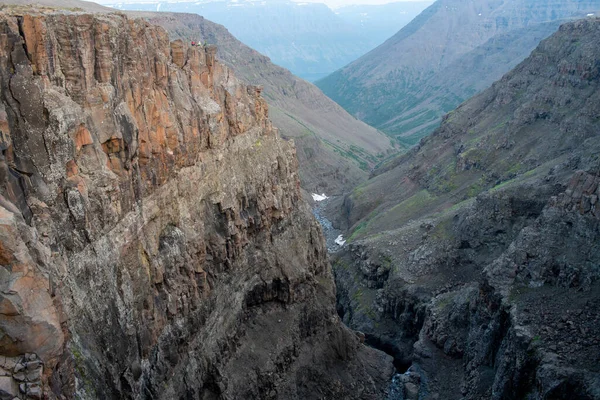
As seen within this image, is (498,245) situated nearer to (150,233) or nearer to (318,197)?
(150,233)

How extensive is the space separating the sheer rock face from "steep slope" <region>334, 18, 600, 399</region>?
11.0 metres

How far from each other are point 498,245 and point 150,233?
50711 mm

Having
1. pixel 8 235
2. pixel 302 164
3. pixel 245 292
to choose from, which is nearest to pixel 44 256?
pixel 8 235

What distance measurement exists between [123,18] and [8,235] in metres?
19.9

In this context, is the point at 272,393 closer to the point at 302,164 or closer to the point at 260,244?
the point at 260,244

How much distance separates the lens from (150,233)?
36.8 meters

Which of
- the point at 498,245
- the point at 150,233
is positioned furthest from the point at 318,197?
the point at 150,233

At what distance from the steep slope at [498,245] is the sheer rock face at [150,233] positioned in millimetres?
11041

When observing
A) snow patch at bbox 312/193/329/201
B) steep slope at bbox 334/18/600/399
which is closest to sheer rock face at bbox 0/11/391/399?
steep slope at bbox 334/18/600/399

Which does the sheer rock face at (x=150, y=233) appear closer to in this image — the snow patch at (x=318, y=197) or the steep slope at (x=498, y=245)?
the steep slope at (x=498, y=245)

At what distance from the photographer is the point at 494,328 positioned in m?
54.0

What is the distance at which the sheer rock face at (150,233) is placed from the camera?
25844mm

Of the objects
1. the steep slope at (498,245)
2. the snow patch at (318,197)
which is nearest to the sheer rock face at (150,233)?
the steep slope at (498,245)

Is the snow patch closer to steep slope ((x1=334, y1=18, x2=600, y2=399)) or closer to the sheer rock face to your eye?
steep slope ((x1=334, y1=18, x2=600, y2=399))
